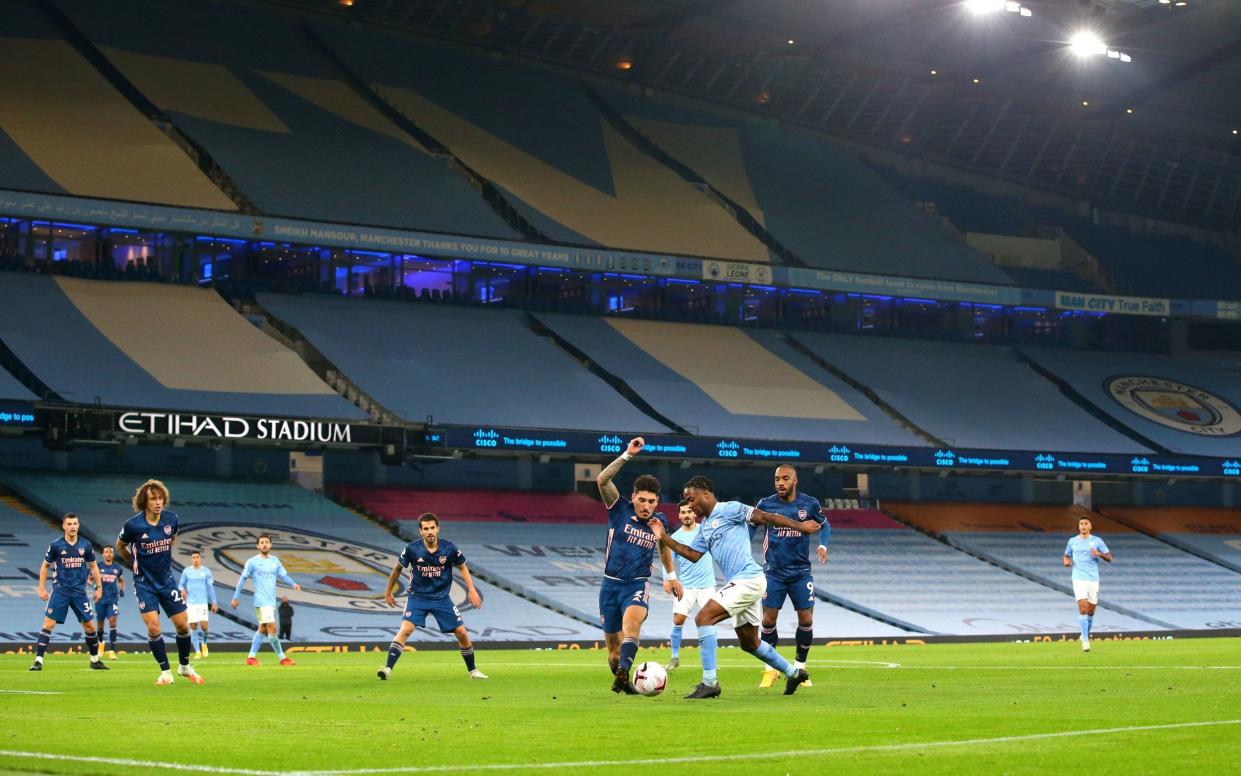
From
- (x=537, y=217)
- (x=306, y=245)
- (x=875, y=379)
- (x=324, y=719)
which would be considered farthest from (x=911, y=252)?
(x=324, y=719)

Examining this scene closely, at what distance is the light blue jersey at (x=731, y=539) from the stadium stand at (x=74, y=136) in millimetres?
40009

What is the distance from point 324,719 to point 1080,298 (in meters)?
62.5

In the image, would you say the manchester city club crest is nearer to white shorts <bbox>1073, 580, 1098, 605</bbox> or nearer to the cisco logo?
the cisco logo

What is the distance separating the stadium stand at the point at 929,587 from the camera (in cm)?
5194

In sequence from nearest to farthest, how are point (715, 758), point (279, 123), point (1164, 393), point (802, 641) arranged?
point (715, 758) < point (802, 641) < point (279, 123) < point (1164, 393)

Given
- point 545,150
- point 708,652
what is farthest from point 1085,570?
point 545,150

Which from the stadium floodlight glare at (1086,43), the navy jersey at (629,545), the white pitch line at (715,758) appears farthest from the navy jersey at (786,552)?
the stadium floodlight glare at (1086,43)

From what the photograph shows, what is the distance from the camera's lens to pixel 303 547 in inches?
1861

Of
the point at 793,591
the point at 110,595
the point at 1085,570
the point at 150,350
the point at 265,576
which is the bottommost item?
the point at 110,595

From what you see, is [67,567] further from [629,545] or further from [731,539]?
[731,539]

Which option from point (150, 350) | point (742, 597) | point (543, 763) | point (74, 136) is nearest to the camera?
point (543, 763)

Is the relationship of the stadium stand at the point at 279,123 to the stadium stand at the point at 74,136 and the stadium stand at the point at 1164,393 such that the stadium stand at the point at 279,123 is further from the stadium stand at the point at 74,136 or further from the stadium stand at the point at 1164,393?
the stadium stand at the point at 1164,393

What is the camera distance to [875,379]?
66.9 meters

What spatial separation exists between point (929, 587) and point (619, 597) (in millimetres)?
38024
